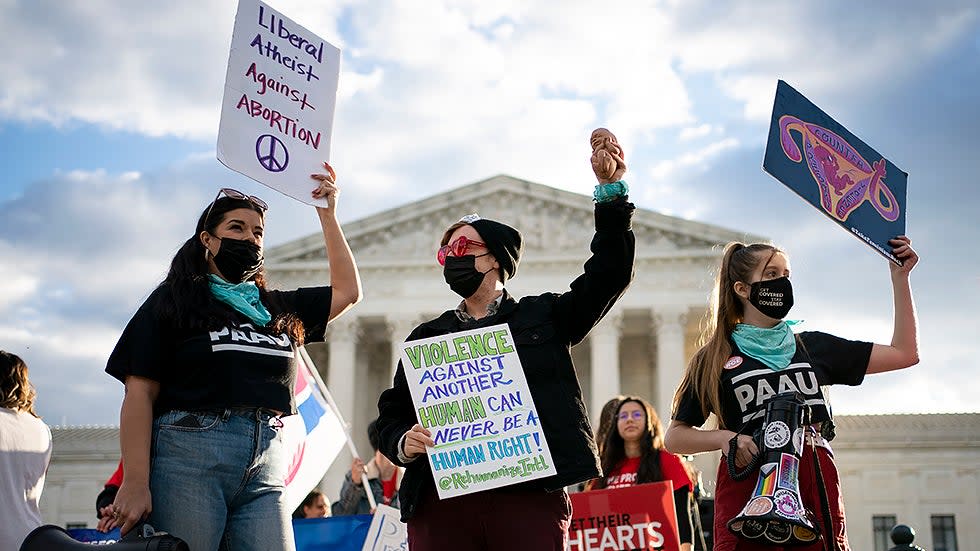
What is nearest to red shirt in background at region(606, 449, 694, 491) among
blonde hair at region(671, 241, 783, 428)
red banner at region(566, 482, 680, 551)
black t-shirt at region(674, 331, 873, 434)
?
red banner at region(566, 482, 680, 551)

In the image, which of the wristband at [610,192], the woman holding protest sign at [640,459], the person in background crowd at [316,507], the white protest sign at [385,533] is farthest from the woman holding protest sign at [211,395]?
the person in background crowd at [316,507]

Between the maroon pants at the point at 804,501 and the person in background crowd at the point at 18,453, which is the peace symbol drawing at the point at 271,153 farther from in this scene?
the person in background crowd at the point at 18,453

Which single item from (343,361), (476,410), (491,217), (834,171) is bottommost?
(476,410)

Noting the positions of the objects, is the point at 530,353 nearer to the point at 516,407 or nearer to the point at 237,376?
the point at 516,407

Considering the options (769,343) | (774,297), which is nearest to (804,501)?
(769,343)

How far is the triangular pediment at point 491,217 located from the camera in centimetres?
3909

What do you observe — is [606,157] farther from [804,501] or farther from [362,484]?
[362,484]

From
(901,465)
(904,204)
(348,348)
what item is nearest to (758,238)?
(901,465)

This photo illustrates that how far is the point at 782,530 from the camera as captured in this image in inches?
161

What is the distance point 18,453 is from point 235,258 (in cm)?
250

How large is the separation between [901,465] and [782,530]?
115ft

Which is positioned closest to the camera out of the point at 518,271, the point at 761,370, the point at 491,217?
the point at 761,370

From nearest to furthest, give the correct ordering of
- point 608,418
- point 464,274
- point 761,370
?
point 464,274
point 761,370
point 608,418

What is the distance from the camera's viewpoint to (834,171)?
5.23 metres
